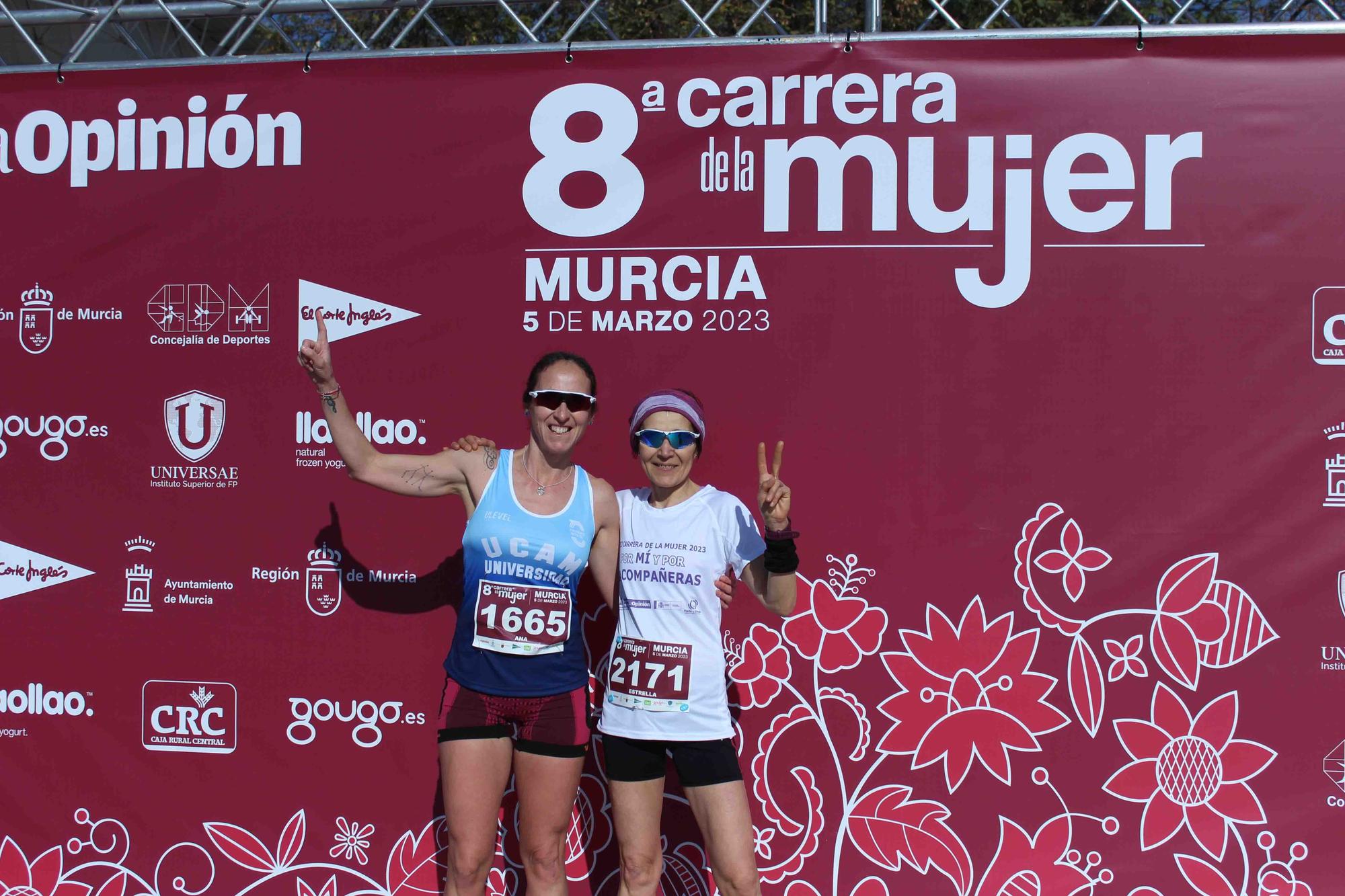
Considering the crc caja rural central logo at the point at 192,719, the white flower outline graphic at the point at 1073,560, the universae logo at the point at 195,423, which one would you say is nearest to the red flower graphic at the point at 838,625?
the white flower outline graphic at the point at 1073,560

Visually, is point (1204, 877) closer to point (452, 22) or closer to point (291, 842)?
point (291, 842)

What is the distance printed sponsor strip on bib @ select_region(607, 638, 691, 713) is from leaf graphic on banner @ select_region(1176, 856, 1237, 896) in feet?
6.03

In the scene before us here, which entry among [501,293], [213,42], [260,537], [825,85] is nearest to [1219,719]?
[825,85]

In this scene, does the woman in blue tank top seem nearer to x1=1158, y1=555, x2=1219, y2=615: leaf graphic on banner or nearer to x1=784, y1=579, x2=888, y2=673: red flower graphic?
x1=784, y1=579, x2=888, y2=673: red flower graphic

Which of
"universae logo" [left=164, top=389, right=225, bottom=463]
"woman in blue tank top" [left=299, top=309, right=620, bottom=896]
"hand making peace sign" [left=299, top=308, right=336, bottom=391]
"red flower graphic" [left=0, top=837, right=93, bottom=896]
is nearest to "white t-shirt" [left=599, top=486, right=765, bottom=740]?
"woman in blue tank top" [left=299, top=309, right=620, bottom=896]

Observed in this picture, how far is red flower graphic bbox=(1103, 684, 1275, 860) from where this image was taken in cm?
339

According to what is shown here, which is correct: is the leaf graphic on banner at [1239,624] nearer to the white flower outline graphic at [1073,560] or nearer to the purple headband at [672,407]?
the white flower outline graphic at [1073,560]

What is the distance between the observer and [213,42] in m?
7.23

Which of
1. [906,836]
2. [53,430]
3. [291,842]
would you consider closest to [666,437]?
[906,836]

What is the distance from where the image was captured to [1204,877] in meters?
3.41

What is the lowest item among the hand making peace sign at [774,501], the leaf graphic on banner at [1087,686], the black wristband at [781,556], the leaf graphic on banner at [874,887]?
the leaf graphic on banner at [874,887]

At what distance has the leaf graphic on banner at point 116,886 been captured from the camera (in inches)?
149

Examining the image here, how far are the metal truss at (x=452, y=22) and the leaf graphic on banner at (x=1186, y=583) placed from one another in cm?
177

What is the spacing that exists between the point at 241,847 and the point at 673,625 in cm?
199
